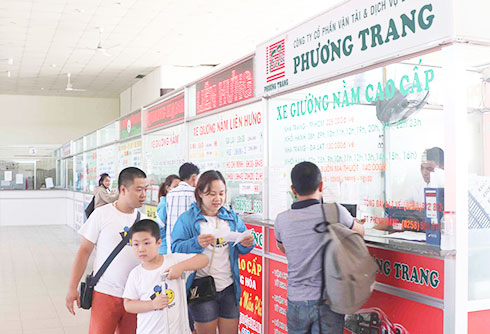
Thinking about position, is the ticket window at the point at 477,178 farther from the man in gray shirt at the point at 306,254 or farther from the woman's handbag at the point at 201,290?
the woman's handbag at the point at 201,290

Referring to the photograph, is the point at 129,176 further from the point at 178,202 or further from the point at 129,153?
the point at 129,153

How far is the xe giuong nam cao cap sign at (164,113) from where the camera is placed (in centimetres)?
635

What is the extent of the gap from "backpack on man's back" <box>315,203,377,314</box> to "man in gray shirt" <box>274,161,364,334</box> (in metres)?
0.04

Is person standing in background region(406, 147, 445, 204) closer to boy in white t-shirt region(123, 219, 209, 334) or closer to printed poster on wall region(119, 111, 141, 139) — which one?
boy in white t-shirt region(123, 219, 209, 334)

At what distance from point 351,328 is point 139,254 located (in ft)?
4.15

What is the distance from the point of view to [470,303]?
2535 mm

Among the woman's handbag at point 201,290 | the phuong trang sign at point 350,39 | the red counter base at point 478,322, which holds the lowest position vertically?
the red counter base at point 478,322

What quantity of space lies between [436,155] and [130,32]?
8.51 metres

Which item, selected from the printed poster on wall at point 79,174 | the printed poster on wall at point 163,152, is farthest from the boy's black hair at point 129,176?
the printed poster on wall at point 79,174

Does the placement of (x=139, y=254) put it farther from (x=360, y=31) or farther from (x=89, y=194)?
(x=89, y=194)

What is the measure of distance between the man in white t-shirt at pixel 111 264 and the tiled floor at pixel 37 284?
7.90ft

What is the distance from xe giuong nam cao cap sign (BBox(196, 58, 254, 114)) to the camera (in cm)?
458

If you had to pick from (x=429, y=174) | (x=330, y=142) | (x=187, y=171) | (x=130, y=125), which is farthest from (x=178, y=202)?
(x=130, y=125)

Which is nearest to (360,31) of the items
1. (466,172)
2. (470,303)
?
(466,172)
